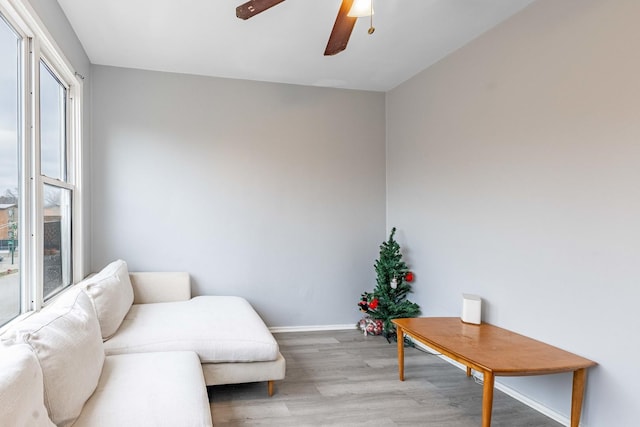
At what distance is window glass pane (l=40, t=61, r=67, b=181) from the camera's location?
106 inches

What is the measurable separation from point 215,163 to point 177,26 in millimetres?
1389

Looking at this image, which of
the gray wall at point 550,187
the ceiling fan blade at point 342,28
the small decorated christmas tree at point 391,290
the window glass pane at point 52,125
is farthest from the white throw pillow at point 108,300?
the gray wall at point 550,187

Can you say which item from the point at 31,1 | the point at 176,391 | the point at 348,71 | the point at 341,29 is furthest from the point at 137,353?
the point at 348,71

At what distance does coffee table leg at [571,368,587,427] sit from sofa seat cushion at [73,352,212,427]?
1.91 meters

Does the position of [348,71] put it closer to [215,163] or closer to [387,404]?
[215,163]

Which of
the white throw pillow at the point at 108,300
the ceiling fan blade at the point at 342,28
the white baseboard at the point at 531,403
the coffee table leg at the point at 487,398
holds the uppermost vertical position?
the ceiling fan blade at the point at 342,28

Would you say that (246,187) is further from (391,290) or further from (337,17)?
(337,17)

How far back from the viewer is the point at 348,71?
13.3 feet

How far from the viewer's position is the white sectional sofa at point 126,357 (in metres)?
1.39

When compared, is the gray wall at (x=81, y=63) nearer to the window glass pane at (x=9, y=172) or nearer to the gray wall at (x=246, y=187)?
the gray wall at (x=246, y=187)

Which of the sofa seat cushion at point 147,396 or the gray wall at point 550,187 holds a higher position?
the gray wall at point 550,187

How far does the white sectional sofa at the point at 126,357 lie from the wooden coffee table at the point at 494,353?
1081 mm

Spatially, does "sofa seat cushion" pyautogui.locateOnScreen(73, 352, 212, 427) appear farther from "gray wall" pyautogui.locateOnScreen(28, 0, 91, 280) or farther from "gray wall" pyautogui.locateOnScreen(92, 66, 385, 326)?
"gray wall" pyautogui.locateOnScreen(92, 66, 385, 326)

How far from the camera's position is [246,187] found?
168 inches
